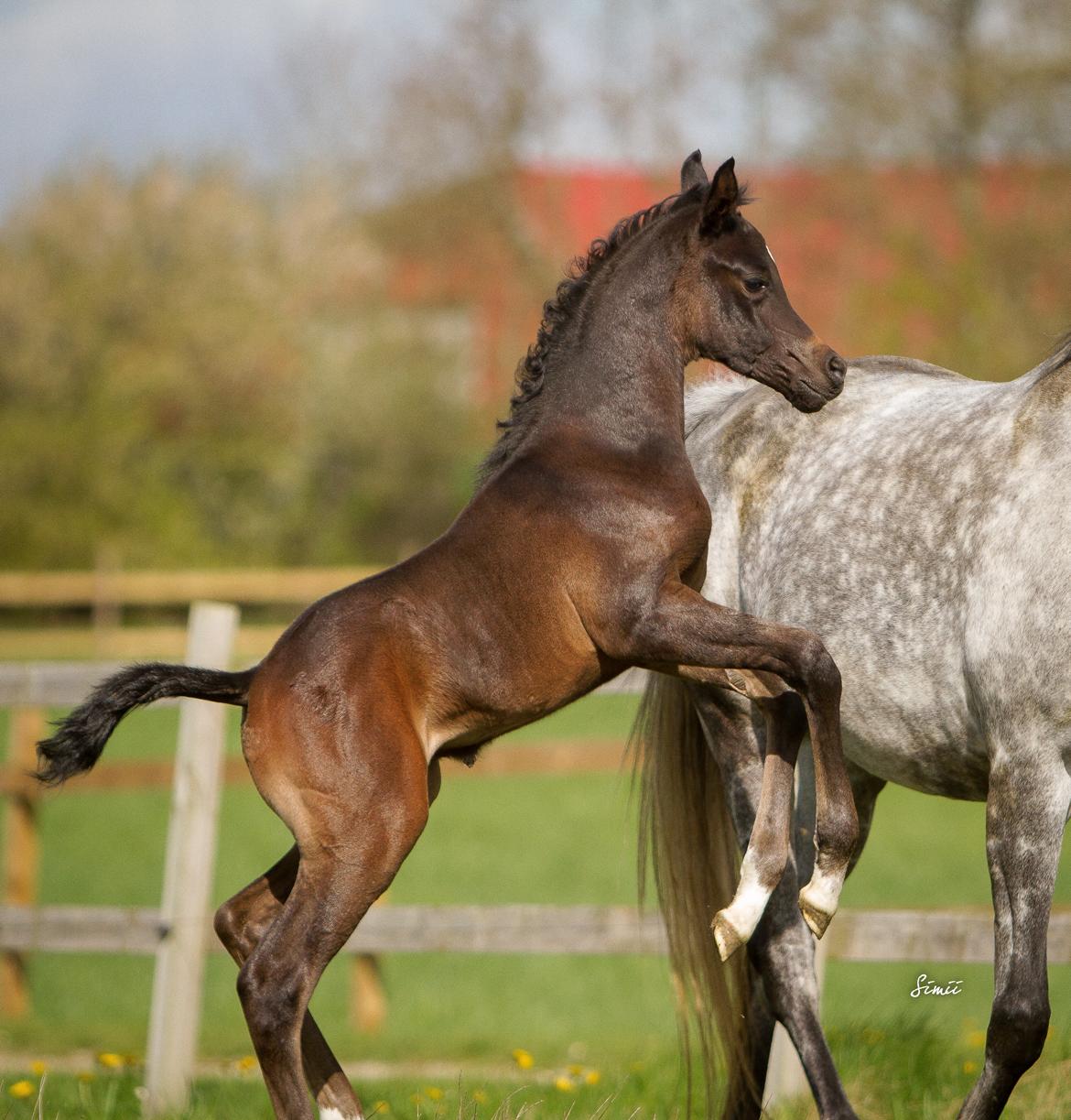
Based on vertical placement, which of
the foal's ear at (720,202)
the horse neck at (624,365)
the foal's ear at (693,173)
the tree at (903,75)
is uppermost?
the tree at (903,75)

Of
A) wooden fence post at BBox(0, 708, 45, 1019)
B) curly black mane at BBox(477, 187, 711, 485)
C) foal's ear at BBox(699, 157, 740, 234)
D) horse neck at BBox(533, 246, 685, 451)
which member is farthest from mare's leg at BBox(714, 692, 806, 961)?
wooden fence post at BBox(0, 708, 45, 1019)

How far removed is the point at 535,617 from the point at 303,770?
1.97 ft

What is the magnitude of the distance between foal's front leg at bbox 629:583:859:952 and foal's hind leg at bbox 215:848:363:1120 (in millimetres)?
934

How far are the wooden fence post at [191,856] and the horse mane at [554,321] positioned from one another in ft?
6.48

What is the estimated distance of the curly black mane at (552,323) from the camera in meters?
3.44

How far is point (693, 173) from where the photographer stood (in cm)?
357

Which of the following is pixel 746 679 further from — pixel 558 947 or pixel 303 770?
pixel 558 947

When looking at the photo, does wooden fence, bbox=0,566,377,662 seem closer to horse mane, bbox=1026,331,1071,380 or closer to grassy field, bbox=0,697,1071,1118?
grassy field, bbox=0,697,1071,1118

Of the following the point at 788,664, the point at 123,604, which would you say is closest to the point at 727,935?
the point at 788,664

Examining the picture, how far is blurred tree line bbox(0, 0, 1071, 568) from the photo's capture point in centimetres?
2066

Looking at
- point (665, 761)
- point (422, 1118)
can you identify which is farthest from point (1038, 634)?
point (422, 1118)

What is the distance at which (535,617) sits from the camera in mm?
3123

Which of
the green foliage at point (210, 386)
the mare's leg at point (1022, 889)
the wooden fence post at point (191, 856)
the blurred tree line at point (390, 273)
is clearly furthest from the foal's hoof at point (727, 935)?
the green foliage at point (210, 386)
